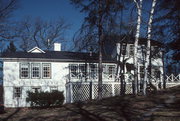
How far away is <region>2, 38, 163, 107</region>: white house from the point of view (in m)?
21.6

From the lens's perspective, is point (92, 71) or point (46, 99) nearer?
point (46, 99)

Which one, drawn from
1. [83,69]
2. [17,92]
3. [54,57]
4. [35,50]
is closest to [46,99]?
[17,92]

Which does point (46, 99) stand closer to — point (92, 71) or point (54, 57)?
point (54, 57)

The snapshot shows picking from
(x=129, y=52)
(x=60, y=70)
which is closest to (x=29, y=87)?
(x=60, y=70)

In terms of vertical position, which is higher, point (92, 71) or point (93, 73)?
point (92, 71)

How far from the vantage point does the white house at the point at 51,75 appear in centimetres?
2161

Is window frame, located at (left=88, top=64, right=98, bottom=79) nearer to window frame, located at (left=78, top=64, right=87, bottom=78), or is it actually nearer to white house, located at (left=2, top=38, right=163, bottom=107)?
white house, located at (left=2, top=38, right=163, bottom=107)

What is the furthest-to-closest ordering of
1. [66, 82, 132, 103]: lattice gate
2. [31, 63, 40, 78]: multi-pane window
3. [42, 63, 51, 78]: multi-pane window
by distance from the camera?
[42, 63, 51, 78]: multi-pane window < [31, 63, 40, 78]: multi-pane window < [66, 82, 132, 103]: lattice gate

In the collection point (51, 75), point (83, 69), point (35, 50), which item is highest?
point (35, 50)

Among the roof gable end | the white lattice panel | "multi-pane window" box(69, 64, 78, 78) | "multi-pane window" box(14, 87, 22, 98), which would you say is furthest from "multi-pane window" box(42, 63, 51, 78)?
the white lattice panel

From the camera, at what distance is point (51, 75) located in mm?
23578

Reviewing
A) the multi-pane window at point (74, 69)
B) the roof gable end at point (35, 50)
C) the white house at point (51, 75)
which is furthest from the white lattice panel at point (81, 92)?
the roof gable end at point (35, 50)

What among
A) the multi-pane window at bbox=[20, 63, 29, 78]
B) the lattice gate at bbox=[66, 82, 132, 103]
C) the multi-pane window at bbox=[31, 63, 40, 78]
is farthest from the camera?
the multi-pane window at bbox=[31, 63, 40, 78]

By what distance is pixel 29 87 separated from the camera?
23078 mm
